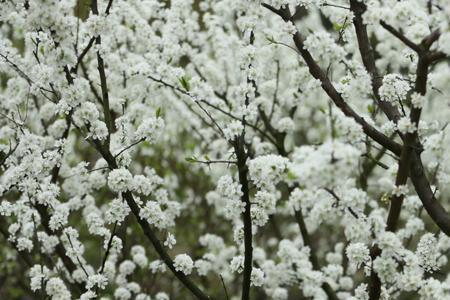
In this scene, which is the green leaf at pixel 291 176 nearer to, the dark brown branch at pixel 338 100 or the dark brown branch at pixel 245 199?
the dark brown branch at pixel 245 199

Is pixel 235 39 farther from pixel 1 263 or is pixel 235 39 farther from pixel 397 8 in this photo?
pixel 1 263

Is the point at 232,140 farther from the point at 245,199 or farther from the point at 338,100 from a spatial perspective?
the point at 338,100

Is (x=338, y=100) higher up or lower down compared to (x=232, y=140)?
higher up

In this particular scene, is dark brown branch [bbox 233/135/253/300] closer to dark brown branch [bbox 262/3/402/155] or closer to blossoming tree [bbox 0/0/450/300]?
blossoming tree [bbox 0/0/450/300]

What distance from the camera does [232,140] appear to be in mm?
4273

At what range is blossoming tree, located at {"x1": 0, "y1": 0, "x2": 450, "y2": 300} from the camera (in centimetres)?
388

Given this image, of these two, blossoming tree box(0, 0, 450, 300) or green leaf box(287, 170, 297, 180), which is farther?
blossoming tree box(0, 0, 450, 300)

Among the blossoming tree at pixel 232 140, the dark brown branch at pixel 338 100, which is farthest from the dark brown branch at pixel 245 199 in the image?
the dark brown branch at pixel 338 100

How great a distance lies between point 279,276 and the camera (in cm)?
682

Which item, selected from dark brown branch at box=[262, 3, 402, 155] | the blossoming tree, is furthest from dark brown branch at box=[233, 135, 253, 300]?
dark brown branch at box=[262, 3, 402, 155]

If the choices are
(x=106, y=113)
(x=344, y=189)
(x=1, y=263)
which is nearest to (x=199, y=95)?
(x=106, y=113)

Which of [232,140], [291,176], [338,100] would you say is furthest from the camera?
[338,100]

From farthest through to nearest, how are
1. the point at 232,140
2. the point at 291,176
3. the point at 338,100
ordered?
the point at 338,100, the point at 232,140, the point at 291,176

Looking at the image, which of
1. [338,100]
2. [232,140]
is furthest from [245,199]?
[338,100]
